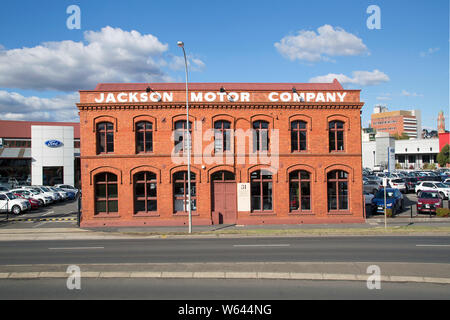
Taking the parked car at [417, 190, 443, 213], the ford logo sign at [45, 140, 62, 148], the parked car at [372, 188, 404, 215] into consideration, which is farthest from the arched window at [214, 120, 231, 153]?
the ford logo sign at [45, 140, 62, 148]

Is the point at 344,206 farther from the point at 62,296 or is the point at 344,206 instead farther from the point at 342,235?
the point at 62,296

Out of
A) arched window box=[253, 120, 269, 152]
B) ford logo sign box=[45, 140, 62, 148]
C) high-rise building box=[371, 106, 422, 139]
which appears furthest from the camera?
high-rise building box=[371, 106, 422, 139]

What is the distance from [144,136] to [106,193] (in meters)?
4.71

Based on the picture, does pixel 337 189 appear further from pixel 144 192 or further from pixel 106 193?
pixel 106 193

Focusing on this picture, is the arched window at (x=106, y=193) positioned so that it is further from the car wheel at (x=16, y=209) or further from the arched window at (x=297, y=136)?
the arched window at (x=297, y=136)

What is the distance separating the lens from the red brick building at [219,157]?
2433cm

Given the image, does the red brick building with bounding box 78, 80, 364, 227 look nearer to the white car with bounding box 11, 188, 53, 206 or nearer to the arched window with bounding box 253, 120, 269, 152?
the arched window with bounding box 253, 120, 269, 152

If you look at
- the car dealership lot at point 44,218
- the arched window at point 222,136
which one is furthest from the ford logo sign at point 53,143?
the arched window at point 222,136

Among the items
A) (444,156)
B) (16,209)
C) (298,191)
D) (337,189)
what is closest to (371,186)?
(337,189)

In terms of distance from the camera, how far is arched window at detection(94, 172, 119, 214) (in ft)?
80.7

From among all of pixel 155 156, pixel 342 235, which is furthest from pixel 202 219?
pixel 342 235

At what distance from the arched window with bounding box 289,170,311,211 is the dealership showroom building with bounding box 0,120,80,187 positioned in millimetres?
26248

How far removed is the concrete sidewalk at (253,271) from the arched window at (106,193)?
1218cm

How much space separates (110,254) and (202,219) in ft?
32.5
